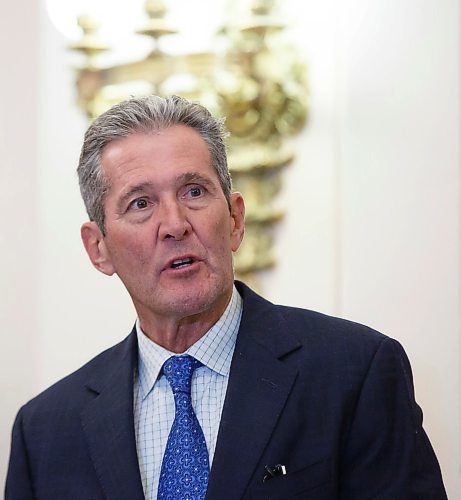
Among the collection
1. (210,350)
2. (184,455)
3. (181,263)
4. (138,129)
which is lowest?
(184,455)

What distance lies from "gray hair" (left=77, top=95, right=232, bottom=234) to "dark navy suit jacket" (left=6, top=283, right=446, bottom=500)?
20cm

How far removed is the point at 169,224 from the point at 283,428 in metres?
0.31

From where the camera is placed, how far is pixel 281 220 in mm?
2211

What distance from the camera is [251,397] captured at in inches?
68.6

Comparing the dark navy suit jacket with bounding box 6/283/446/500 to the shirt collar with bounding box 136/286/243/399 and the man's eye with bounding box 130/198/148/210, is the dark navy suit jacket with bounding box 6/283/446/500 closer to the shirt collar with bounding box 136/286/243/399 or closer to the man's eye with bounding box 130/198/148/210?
the shirt collar with bounding box 136/286/243/399

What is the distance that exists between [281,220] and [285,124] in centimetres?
16

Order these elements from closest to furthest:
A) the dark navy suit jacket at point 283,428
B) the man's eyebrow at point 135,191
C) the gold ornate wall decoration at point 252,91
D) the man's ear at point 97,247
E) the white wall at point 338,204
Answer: the dark navy suit jacket at point 283,428 → the man's eyebrow at point 135,191 → the man's ear at point 97,247 → the white wall at point 338,204 → the gold ornate wall decoration at point 252,91

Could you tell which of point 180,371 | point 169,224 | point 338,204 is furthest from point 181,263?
point 338,204

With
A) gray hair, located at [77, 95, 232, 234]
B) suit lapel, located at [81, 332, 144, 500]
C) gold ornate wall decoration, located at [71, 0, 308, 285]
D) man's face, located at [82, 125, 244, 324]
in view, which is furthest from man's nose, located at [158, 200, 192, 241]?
gold ornate wall decoration, located at [71, 0, 308, 285]

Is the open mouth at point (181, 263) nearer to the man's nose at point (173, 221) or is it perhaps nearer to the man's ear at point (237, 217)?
the man's nose at point (173, 221)

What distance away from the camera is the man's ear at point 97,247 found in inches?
75.2

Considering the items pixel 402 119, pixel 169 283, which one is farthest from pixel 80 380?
pixel 402 119

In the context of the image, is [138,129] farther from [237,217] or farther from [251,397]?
[251,397]

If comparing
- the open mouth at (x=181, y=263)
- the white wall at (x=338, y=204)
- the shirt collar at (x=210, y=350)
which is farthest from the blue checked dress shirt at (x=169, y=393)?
the white wall at (x=338, y=204)
